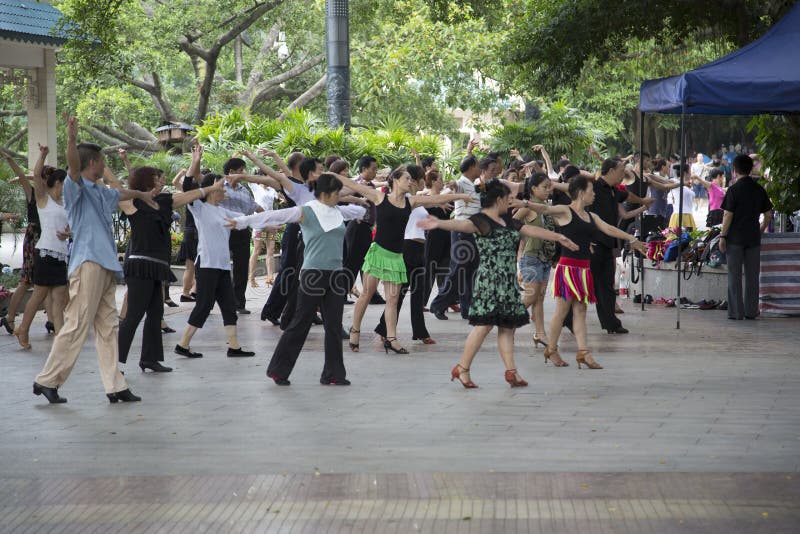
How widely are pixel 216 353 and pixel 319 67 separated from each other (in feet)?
93.0

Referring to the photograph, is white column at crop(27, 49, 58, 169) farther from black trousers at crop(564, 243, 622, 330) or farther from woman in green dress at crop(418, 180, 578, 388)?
woman in green dress at crop(418, 180, 578, 388)

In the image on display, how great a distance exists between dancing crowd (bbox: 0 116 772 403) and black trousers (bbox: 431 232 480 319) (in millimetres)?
Answer: 21

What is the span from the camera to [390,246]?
10.6 metres

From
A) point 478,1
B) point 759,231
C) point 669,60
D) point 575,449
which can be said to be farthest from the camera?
point 669,60

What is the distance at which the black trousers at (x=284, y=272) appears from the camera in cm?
1245

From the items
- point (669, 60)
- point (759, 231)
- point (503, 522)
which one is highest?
point (669, 60)

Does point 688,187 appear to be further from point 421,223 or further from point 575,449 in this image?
point 575,449

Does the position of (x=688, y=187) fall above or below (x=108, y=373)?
above

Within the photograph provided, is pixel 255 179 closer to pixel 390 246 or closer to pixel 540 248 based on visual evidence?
pixel 390 246

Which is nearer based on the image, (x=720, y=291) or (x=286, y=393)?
(x=286, y=393)

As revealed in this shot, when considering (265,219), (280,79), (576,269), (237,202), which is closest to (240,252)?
(237,202)

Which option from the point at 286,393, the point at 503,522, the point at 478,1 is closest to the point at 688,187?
the point at 478,1

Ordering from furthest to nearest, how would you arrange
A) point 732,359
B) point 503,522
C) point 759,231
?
point 759,231 → point 732,359 → point 503,522

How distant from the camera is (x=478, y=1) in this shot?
18.6m
